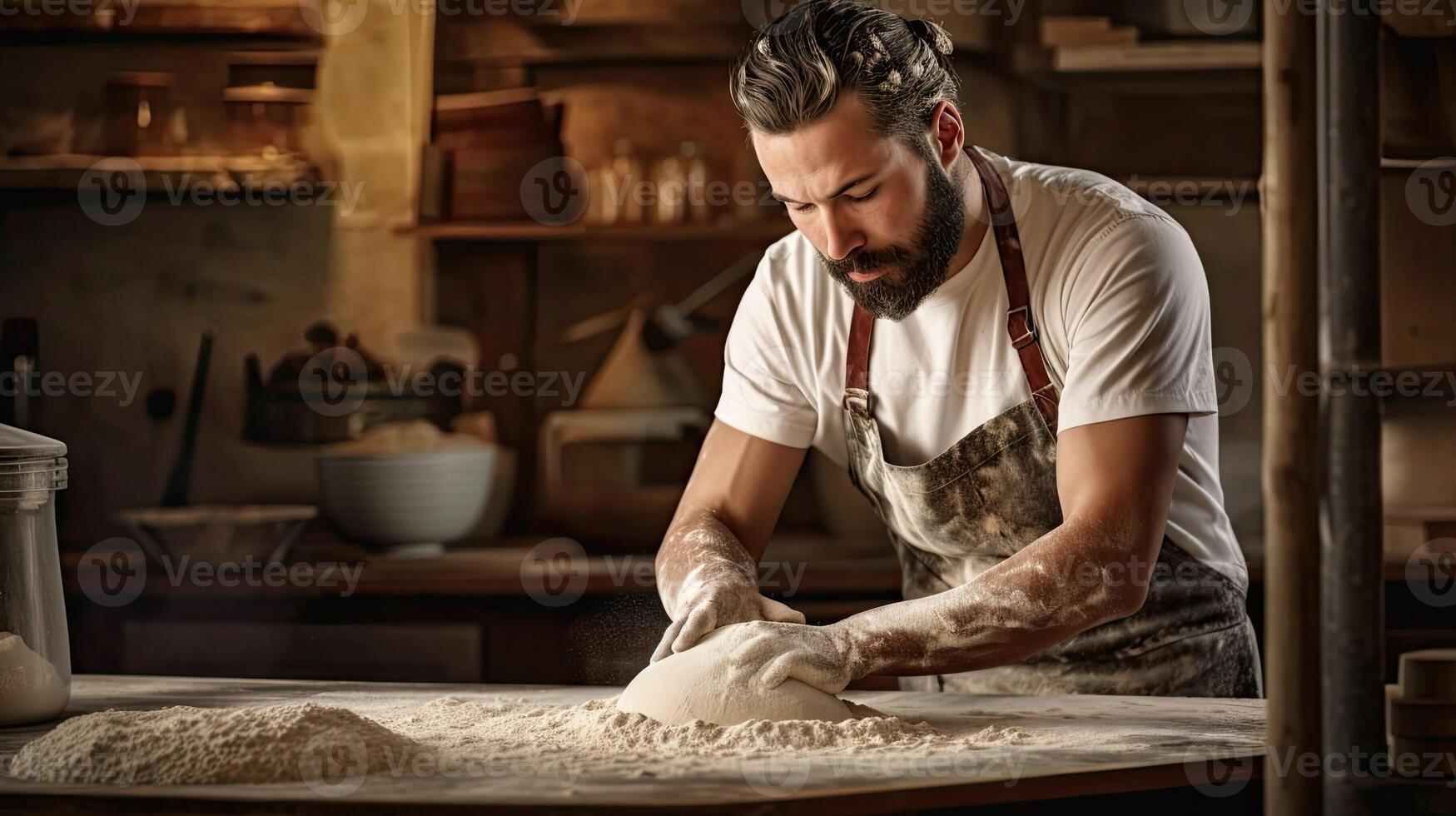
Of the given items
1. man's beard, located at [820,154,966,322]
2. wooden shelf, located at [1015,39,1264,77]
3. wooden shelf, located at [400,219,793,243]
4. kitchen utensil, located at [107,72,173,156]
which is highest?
wooden shelf, located at [1015,39,1264,77]

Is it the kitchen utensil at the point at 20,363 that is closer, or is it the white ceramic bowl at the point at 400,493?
the white ceramic bowl at the point at 400,493

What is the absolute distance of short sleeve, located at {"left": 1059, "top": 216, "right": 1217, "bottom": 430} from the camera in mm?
1662

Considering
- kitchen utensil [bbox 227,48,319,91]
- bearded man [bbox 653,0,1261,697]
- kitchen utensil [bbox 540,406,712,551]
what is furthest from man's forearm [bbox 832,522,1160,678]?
kitchen utensil [bbox 227,48,319,91]

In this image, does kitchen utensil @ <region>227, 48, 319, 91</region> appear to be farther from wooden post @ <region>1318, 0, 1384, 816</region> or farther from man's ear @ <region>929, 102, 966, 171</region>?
wooden post @ <region>1318, 0, 1384, 816</region>

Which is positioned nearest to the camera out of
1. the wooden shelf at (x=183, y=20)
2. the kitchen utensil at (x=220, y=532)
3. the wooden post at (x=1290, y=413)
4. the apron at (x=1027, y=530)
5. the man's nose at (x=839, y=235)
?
the wooden post at (x=1290, y=413)

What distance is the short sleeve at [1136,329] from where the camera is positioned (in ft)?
5.45

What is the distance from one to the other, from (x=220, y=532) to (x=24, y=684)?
1555mm

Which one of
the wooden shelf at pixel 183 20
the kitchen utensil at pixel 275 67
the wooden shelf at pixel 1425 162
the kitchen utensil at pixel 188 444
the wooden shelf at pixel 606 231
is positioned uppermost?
the wooden shelf at pixel 183 20

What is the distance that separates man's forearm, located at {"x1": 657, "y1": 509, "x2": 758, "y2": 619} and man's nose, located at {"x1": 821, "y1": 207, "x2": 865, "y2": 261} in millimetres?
438

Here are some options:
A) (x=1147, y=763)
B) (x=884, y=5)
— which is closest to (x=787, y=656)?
(x=1147, y=763)

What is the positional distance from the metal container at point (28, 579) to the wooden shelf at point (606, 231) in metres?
1.66

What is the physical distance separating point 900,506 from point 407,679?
58.9 inches

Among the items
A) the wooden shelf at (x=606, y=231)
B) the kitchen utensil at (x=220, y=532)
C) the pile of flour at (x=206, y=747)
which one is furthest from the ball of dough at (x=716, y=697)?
the kitchen utensil at (x=220, y=532)

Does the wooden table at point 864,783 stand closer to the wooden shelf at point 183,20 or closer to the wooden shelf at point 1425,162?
the wooden shelf at point 1425,162
